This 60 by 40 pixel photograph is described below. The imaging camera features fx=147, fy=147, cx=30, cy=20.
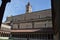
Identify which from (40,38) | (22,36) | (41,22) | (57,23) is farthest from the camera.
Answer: (41,22)

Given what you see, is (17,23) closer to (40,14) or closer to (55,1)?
(40,14)

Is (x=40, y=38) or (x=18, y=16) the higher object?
(x=18, y=16)

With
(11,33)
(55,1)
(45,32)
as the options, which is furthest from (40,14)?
(55,1)

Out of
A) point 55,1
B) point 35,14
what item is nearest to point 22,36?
point 55,1

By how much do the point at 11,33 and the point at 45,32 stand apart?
435 cm

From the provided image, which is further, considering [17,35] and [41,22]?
[41,22]

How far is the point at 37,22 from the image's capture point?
1043 inches

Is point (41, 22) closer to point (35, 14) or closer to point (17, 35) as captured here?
point (35, 14)

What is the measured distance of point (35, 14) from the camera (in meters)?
29.8

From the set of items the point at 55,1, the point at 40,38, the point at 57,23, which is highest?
the point at 55,1

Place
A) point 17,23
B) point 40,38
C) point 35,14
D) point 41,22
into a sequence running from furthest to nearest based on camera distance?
point 35,14 → point 17,23 → point 41,22 → point 40,38

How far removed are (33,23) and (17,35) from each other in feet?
38.7

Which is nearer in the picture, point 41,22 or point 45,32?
point 45,32

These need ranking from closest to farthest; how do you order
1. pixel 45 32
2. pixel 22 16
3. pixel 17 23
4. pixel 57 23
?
pixel 57 23 → pixel 45 32 → pixel 17 23 → pixel 22 16
